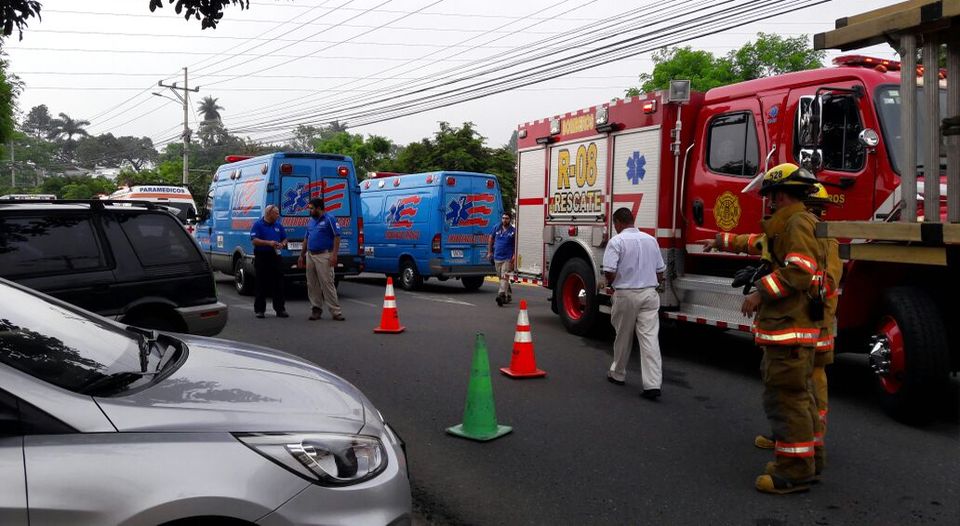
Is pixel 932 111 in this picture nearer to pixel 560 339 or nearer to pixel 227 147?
pixel 560 339

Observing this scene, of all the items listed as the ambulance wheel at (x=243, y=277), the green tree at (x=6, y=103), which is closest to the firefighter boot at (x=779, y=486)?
the ambulance wheel at (x=243, y=277)

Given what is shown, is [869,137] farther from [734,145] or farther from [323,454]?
[323,454]

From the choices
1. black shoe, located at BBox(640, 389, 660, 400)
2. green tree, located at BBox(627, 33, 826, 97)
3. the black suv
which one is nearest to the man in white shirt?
black shoe, located at BBox(640, 389, 660, 400)

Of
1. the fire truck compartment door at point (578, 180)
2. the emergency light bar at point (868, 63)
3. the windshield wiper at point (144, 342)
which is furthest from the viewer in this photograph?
the fire truck compartment door at point (578, 180)

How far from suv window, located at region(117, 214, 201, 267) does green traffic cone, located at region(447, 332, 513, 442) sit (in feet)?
10.3

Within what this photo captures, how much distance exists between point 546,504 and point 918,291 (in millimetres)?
3576

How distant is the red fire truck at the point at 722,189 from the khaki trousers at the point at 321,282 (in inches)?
112

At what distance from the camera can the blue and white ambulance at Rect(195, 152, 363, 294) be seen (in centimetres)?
1395

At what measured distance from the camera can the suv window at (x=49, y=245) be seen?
6027mm

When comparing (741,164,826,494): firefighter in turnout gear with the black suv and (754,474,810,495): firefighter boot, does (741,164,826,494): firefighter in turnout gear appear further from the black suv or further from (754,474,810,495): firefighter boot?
the black suv

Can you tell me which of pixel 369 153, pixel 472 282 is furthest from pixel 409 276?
pixel 369 153

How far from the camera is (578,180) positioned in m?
10.1

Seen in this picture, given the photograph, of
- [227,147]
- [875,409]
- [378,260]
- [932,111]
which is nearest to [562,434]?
[875,409]

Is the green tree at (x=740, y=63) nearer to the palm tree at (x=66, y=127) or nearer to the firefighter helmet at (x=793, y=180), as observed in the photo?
the firefighter helmet at (x=793, y=180)
